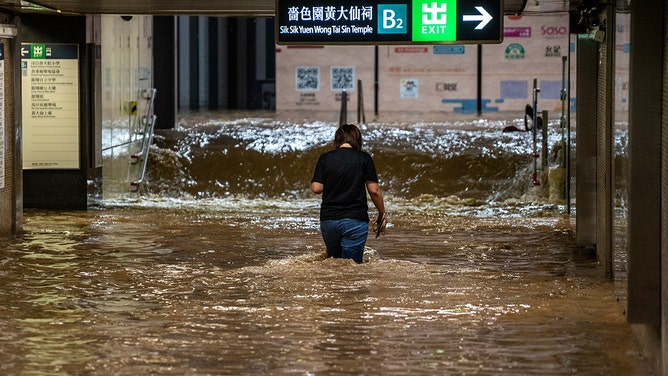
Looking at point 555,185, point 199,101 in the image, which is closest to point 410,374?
point 555,185

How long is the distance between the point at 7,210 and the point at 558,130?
34.3 feet

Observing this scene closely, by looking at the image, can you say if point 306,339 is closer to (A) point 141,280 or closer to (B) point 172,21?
(A) point 141,280

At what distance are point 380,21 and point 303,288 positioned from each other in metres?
3.52

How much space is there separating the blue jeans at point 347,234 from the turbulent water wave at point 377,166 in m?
6.82

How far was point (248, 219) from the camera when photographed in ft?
48.1

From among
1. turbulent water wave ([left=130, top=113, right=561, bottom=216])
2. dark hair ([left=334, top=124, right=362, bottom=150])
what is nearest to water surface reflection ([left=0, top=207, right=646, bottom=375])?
dark hair ([left=334, top=124, right=362, bottom=150])

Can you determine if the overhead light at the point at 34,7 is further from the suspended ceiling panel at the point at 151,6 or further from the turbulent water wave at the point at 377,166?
the turbulent water wave at the point at 377,166

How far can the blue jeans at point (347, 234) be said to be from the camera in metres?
9.58

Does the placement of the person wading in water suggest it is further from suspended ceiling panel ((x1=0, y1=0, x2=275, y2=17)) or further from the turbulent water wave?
the turbulent water wave

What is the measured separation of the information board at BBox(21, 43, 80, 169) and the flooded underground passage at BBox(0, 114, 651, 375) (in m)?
0.73

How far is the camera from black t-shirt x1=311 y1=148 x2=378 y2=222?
9.56 m

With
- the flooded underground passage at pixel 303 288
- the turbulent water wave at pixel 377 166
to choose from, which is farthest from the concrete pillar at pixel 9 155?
the turbulent water wave at pixel 377 166

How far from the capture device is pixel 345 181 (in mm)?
9570

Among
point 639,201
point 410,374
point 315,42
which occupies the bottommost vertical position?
point 410,374
